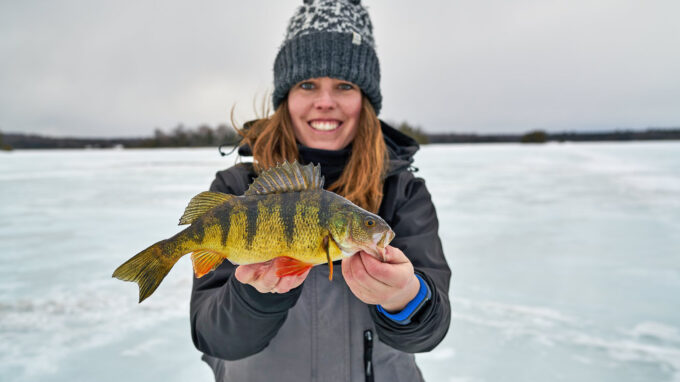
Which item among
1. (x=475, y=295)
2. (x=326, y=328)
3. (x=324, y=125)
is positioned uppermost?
(x=324, y=125)

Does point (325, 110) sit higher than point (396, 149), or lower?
higher

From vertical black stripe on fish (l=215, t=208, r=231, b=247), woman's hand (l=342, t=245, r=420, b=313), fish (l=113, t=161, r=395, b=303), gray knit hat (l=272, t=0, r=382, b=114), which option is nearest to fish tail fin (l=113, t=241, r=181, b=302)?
fish (l=113, t=161, r=395, b=303)

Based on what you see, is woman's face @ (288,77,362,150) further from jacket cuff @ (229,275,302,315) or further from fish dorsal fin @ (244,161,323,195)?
jacket cuff @ (229,275,302,315)

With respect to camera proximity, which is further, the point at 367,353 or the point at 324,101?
the point at 324,101

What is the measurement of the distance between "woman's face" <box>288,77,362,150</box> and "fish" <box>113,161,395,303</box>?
1035 mm

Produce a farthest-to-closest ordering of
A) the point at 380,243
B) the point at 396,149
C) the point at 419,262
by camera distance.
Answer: the point at 396,149
the point at 419,262
the point at 380,243

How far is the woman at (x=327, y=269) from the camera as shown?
76.8 inches

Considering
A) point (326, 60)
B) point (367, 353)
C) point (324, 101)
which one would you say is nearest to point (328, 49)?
point (326, 60)

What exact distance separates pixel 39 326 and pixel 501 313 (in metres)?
4.26

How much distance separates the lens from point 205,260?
168cm

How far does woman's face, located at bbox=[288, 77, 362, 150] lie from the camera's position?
Answer: 2574 mm

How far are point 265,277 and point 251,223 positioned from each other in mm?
250

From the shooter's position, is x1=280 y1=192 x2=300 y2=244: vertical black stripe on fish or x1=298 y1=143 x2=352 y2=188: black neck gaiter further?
x1=298 y1=143 x2=352 y2=188: black neck gaiter

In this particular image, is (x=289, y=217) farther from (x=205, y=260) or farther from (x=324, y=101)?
(x=324, y=101)
